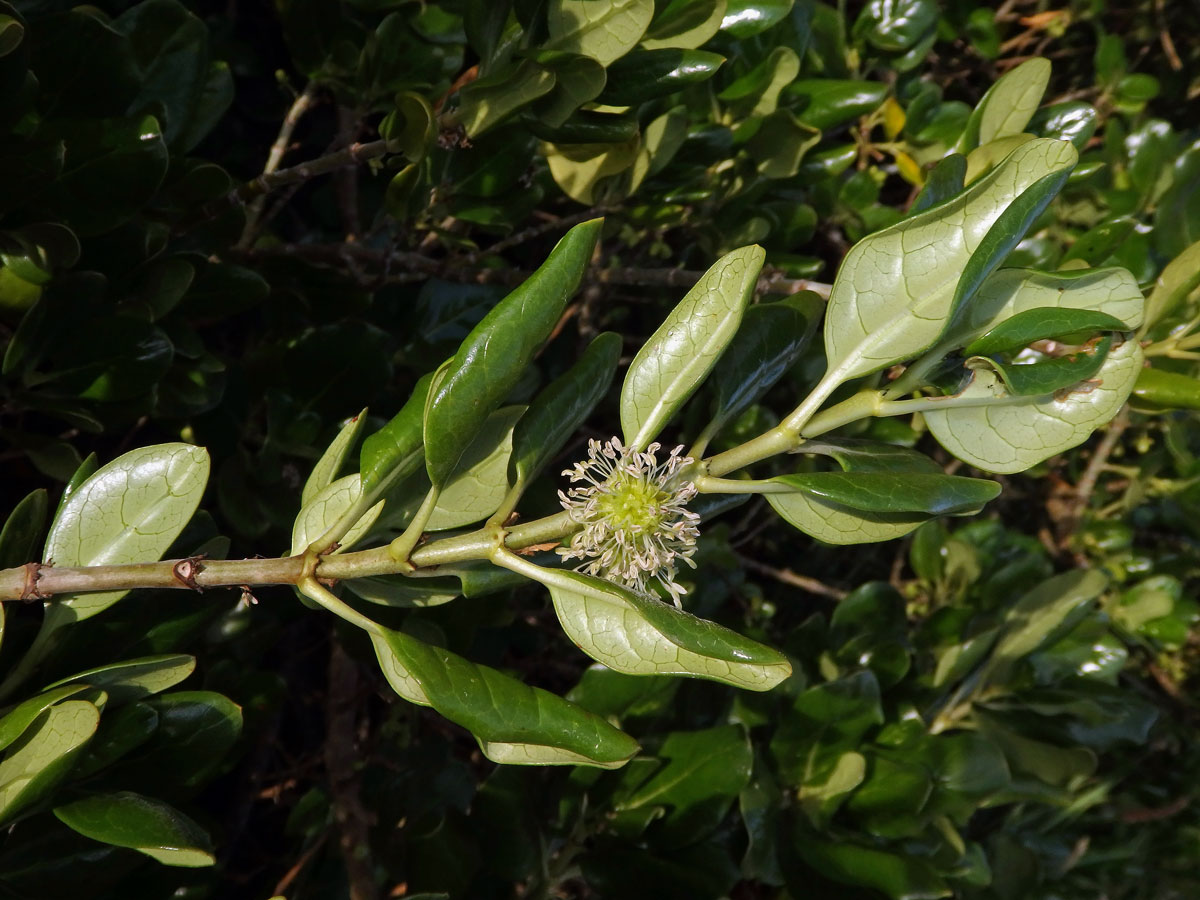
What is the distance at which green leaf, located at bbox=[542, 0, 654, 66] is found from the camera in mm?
1152

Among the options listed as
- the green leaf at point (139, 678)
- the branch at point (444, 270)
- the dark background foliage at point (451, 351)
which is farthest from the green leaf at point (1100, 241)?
the green leaf at point (139, 678)

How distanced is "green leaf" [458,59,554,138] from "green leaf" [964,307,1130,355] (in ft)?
1.94

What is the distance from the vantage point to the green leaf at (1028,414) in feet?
3.04

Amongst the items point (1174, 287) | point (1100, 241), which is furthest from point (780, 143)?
point (1174, 287)

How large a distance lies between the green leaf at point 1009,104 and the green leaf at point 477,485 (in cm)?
93

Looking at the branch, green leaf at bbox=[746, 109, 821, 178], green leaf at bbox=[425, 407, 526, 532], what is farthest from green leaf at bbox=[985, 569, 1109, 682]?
green leaf at bbox=[425, 407, 526, 532]

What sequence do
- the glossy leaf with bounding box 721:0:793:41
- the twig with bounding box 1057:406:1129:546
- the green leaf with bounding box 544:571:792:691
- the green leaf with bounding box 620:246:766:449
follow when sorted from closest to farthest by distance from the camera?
the green leaf with bounding box 544:571:792:691 < the green leaf with bounding box 620:246:766:449 < the glossy leaf with bounding box 721:0:793:41 < the twig with bounding box 1057:406:1129:546

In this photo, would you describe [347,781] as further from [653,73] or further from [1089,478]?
[1089,478]

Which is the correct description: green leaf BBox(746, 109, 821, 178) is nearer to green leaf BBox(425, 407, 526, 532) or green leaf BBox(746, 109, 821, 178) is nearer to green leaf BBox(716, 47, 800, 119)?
green leaf BBox(716, 47, 800, 119)

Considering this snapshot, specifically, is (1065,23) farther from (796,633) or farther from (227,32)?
(227,32)

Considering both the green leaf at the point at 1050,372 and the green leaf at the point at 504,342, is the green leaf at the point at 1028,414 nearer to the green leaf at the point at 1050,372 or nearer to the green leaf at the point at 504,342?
the green leaf at the point at 1050,372

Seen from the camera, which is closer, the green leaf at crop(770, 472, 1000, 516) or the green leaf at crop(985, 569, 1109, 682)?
→ the green leaf at crop(770, 472, 1000, 516)

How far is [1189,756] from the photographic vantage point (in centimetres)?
267

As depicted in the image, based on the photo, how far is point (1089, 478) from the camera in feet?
8.30
